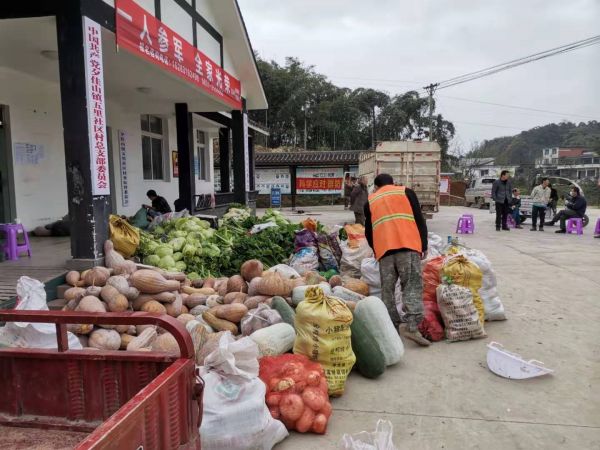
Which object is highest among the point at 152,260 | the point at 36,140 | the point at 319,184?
the point at 36,140

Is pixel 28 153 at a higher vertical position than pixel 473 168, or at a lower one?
lower

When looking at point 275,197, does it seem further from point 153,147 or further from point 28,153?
point 28,153

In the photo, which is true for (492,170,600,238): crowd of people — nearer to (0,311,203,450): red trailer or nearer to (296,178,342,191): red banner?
(296,178,342,191): red banner

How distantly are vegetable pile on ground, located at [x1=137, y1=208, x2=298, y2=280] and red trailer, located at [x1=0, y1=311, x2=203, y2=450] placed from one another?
142 inches

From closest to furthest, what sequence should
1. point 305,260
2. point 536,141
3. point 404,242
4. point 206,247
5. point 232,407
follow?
point 232,407
point 404,242
point 305,260
point 206,247
point 536,141

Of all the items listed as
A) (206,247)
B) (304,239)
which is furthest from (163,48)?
(304,239)

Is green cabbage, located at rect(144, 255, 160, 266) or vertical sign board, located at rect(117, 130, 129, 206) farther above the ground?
vertical sign board, located at rect(117, 130, 129, 206)

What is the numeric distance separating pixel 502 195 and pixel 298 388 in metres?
12.1

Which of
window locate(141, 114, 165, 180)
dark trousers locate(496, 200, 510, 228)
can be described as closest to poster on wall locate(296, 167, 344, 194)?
dark trousers locate(496, 200, 510, 228)

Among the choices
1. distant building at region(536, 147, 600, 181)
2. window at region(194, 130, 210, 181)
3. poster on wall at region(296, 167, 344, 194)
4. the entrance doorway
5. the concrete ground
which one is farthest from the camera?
distant building at region(536, 147, 600, 181)

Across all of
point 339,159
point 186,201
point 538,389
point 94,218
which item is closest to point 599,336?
point 538,389

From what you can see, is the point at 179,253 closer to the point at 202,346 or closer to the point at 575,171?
the point at 202,346

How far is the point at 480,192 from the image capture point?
26.7 metres

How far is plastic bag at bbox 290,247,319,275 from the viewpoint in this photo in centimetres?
614
